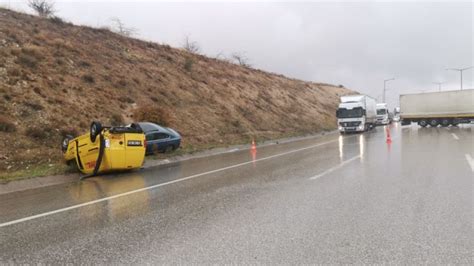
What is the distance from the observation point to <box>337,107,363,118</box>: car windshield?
3559 centimetres

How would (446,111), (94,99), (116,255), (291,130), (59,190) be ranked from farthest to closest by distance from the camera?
(446,111), (291,130), (94,99), (59,190), (116,255)

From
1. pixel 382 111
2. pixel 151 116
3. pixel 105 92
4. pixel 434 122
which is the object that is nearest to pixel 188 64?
pixel 105 92

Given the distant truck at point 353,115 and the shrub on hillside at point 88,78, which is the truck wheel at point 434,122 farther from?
the shrub on hillside at point 88,78

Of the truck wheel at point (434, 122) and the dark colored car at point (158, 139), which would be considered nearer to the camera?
the dark colored car at point (158, 139)

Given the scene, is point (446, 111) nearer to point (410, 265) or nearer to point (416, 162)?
point (416, 162)

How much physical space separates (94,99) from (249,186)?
1667 cm

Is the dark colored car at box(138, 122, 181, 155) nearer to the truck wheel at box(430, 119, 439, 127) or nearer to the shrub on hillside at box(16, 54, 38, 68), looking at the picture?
the shrub on hillside at box(16, 54, 38, 68)

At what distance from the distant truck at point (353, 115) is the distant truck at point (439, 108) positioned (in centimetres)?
901

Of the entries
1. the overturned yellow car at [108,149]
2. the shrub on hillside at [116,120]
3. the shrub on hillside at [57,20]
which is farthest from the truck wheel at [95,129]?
the shrub on hillside at [57,20]

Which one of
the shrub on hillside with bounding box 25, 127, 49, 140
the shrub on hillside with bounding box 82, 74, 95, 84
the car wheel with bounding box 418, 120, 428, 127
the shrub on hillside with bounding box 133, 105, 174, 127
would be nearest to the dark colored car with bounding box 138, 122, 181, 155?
the shrub on hillside with bounding box 25, 127, 49, 140

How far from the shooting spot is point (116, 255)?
4895mm

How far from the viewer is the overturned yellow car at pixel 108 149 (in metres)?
12.3

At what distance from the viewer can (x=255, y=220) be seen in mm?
6289

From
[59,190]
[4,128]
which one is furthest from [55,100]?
[59,190]
